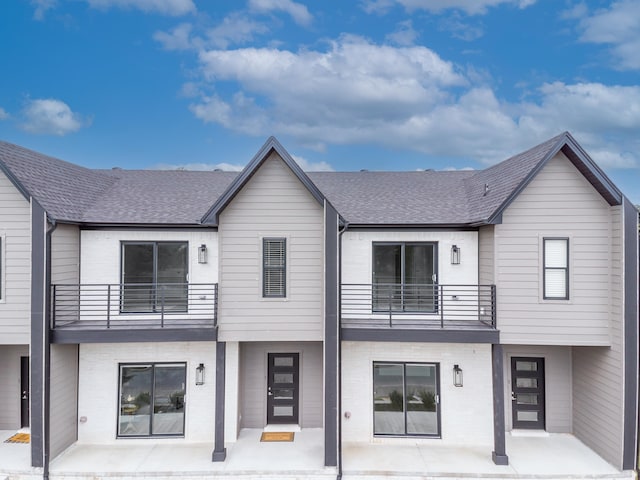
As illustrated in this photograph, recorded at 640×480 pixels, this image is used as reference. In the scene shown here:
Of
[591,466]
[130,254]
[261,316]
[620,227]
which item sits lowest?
[591,466]

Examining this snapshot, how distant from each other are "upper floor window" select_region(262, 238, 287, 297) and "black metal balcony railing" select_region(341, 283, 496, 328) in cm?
169

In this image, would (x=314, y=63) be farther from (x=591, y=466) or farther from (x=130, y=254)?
(x=591, y=466)

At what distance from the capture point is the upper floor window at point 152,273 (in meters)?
9.53

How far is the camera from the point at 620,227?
→ 8.25m

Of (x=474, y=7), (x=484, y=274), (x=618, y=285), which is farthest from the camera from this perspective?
(x=474, y=7)

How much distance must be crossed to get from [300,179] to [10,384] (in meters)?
9.97

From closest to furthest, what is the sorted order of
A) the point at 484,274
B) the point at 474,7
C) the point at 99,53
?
the point at 484,274 < the point at 474,7 < the point at 99,53

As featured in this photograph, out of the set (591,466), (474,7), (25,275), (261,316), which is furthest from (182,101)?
(591,466)

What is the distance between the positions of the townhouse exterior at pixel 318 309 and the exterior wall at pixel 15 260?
0.04 meters

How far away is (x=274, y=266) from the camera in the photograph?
874cm

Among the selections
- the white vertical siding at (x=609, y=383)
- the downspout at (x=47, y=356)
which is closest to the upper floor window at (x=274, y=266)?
the downspout at (x=47, y=356)

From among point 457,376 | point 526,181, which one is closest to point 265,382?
point 457,376

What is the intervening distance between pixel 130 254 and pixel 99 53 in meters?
20.7

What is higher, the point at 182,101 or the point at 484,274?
the point at 182,101
